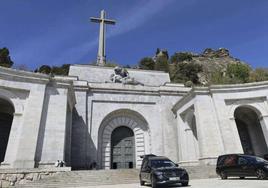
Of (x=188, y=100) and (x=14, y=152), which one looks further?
(x=188, y=100)

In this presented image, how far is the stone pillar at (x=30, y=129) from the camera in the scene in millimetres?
13922

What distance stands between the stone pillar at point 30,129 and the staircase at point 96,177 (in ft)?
8.12

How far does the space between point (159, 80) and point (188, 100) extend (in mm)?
6902

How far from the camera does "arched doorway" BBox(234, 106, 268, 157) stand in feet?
70.1

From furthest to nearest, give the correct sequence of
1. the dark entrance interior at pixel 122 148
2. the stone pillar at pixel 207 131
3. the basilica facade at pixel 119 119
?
the dark entrance interior at pixel 122 148 < the stone pillar at pixel 207 131 < the basilica facade at pixel 119 119

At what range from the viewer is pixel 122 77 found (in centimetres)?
2466

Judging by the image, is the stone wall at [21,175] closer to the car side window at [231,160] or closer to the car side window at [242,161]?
the car side window at [231,160]

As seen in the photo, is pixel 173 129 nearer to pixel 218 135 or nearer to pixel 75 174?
pixel 218 135

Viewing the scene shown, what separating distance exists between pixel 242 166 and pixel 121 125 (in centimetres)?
1302

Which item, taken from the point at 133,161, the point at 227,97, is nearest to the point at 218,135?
the point at 227,97

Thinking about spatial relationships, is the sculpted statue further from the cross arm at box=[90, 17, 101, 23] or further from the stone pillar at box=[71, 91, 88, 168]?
the cross arm at box=[90, 17, 101, 23]

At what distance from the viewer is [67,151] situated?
17.9 m

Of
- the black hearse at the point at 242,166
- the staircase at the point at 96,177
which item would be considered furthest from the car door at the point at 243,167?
the staircase at the point at 96,177

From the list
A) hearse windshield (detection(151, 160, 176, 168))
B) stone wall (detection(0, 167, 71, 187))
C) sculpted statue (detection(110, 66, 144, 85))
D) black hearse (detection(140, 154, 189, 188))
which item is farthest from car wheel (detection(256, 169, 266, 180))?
sculpted statue (detection(110, 66, 144, 85))
